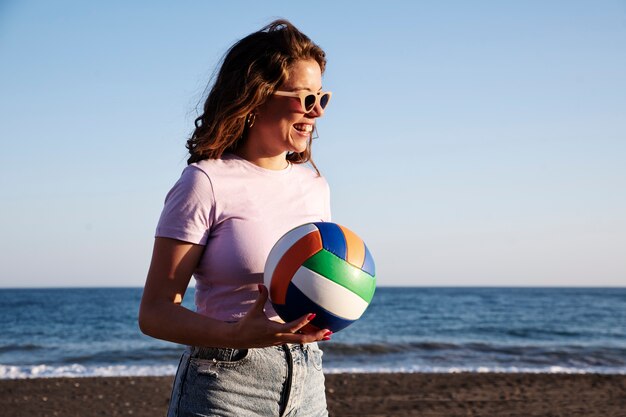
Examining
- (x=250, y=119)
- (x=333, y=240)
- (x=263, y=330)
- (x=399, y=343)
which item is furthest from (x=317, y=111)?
(x=399, y=343)

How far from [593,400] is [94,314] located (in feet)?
106

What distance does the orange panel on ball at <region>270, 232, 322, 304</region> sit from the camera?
2309mm

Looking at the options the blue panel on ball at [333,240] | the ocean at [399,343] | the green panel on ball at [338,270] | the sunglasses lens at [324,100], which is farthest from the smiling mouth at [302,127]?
the ocean at [399,343]

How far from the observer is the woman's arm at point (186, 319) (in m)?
2.12

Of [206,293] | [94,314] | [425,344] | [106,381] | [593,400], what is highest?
[206,293]

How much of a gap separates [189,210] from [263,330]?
496 mm

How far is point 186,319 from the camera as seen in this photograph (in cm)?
223

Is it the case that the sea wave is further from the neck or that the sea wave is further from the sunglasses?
the sunglasses

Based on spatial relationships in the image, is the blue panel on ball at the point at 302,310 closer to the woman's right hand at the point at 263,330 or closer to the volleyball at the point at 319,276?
the volleyball at the point at 319,276

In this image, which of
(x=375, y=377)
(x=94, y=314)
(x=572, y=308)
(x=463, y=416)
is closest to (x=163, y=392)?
(x=375, y=377)

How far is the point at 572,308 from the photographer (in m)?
43.8

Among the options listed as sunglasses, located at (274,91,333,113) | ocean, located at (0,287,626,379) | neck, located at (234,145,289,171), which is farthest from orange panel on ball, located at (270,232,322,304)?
ocean, located at (0,287,626,379)

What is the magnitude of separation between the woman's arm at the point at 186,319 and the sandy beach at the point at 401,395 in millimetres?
7915

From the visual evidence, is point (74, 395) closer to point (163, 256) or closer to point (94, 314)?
point (163, 256)
